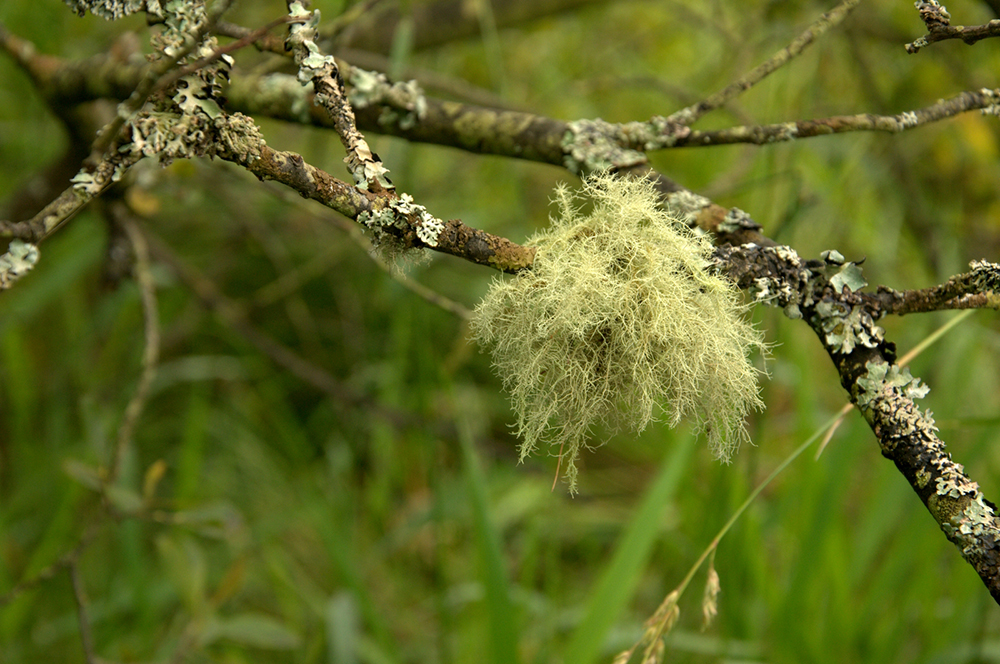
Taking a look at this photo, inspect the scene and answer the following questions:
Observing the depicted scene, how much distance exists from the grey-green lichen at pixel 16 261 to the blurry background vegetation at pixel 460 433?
25.4 inches

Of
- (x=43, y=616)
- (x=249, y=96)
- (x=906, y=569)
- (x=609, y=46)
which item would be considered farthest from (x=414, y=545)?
(x=609, y=46)

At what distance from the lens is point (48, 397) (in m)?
2.35

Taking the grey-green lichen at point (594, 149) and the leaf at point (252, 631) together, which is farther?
the leaf at point (252, 631)

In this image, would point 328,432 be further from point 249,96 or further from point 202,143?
point 202,143

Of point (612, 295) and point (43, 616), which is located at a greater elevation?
point (612, 295)

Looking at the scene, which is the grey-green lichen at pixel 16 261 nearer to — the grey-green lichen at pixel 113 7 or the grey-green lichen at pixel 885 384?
the grey-green lichen at pixel 113 7

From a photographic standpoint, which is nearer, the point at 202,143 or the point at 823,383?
the point at 202,143

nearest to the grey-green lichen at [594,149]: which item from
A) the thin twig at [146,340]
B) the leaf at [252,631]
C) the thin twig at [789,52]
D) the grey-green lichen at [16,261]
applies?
the thin twig at [789,52]

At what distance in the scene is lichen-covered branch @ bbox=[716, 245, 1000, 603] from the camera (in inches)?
23.7

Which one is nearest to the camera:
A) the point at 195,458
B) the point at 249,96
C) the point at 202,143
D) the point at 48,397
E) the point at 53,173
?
the point at 202,143

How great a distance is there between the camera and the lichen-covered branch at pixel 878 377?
60 centimetres

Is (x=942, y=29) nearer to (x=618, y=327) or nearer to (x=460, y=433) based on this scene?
(x=618, y=327)

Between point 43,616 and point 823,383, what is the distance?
2.85 meters

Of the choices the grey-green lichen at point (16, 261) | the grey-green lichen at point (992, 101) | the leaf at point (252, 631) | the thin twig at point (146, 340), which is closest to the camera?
the grey-green lichen at point (16, 261)
